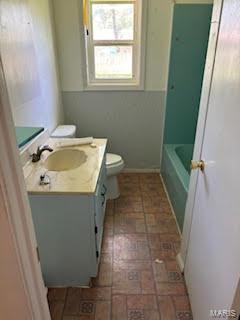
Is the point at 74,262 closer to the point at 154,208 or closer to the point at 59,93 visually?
the point at 154,208

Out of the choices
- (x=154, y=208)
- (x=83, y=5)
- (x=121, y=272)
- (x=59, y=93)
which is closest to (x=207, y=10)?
(x=83, y=5)

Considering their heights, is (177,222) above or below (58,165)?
below

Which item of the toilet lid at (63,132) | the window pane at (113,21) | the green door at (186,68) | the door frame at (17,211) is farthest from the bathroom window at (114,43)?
the door frame at (17,211)

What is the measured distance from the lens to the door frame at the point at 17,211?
0.57m

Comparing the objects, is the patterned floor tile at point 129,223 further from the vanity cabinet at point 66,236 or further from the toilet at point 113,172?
the vanity cabinet at point 66,236

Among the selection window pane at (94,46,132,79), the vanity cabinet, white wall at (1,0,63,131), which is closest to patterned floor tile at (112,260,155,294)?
the vanity cabinet

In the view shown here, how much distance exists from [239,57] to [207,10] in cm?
191

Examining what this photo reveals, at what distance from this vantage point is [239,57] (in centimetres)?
90

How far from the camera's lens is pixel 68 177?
1565 mm

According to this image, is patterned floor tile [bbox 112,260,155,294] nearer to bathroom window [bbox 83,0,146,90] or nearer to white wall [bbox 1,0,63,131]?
white wall [bbox 1,0,63,131]

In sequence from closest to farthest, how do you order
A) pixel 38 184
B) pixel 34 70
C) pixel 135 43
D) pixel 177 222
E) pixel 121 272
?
pixel 38 184, pixel 121 272, pixel 34 70, pixel 177 222, pixel 135 43

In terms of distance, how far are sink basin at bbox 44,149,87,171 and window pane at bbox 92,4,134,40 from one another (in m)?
1.53

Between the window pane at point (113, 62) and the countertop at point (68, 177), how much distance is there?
137cm

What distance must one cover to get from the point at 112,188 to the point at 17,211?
2.01 metres
